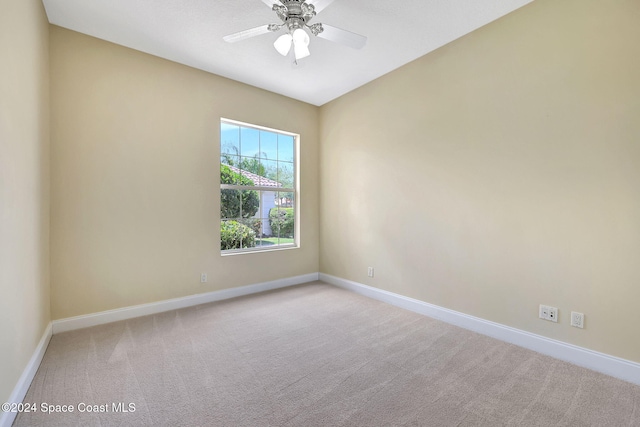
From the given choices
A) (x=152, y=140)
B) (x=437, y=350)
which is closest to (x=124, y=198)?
(x=152, y=140)

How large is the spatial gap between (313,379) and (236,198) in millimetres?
2524

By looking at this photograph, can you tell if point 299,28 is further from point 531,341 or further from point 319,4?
point 531,341

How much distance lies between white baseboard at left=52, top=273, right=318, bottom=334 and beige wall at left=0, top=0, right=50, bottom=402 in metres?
0.22

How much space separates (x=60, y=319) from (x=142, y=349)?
1.01 meters

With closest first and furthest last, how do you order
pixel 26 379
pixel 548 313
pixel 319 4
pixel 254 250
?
1. pixel 26 379
2. pixel 319 4
3. pixel 548 313
4. pixel 254 250

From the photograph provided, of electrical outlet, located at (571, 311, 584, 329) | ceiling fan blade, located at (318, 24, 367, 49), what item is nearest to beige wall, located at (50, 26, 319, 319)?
ceiling fan blade, located at (318, 24, 367, 49)

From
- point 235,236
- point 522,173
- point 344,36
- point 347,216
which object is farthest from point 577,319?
point 235,236

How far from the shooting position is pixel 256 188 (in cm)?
383

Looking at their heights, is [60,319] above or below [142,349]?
above

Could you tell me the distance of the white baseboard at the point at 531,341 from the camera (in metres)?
1.87

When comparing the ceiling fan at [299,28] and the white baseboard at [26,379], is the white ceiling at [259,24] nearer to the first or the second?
the ceiling fan at [299,28]

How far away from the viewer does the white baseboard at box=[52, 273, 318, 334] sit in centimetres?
256

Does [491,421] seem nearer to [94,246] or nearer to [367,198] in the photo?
[367,198]

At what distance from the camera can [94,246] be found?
2.66m
